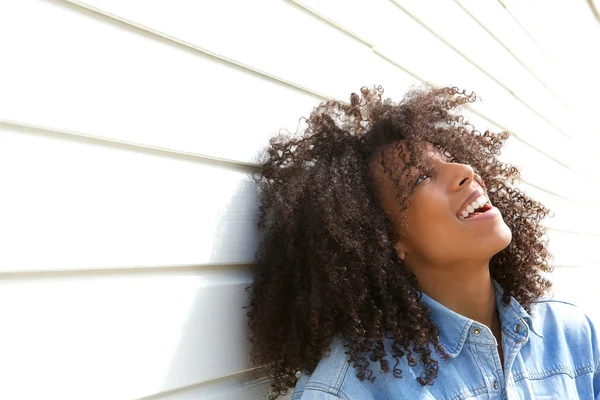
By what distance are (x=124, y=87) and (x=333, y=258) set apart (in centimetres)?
68

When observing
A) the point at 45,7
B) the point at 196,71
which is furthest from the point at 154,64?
the point at 45,7

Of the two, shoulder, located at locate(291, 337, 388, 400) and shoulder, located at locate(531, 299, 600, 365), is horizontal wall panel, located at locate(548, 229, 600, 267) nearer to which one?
shoulder, located at locate(531, 299, 600, 365)

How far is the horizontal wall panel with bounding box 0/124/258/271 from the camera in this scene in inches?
47.1

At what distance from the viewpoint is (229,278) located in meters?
1.71

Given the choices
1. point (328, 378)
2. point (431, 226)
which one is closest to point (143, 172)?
point (328, 378)

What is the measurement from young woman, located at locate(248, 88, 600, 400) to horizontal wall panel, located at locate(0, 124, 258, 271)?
17 centimetres

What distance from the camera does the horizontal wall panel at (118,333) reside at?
47.2 inches

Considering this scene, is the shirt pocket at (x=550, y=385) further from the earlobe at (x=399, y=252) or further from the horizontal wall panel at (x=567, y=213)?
the horizontal wall panel at (x=567, y=213)

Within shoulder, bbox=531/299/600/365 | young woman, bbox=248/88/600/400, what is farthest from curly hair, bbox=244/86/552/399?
shoulder, bbox=531/299/600/365

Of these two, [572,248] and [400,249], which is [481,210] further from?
[572,248]

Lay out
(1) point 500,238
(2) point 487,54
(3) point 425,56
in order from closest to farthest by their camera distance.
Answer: (1) point 500,238 → (3) point 425,56 → (2) point 487,54

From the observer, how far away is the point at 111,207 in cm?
137

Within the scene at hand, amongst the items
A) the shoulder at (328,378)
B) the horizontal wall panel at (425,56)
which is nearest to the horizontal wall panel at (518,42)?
the horizontal wall panel at (425,56)

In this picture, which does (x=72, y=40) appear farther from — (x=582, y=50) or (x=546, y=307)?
(x=582, y=50)
